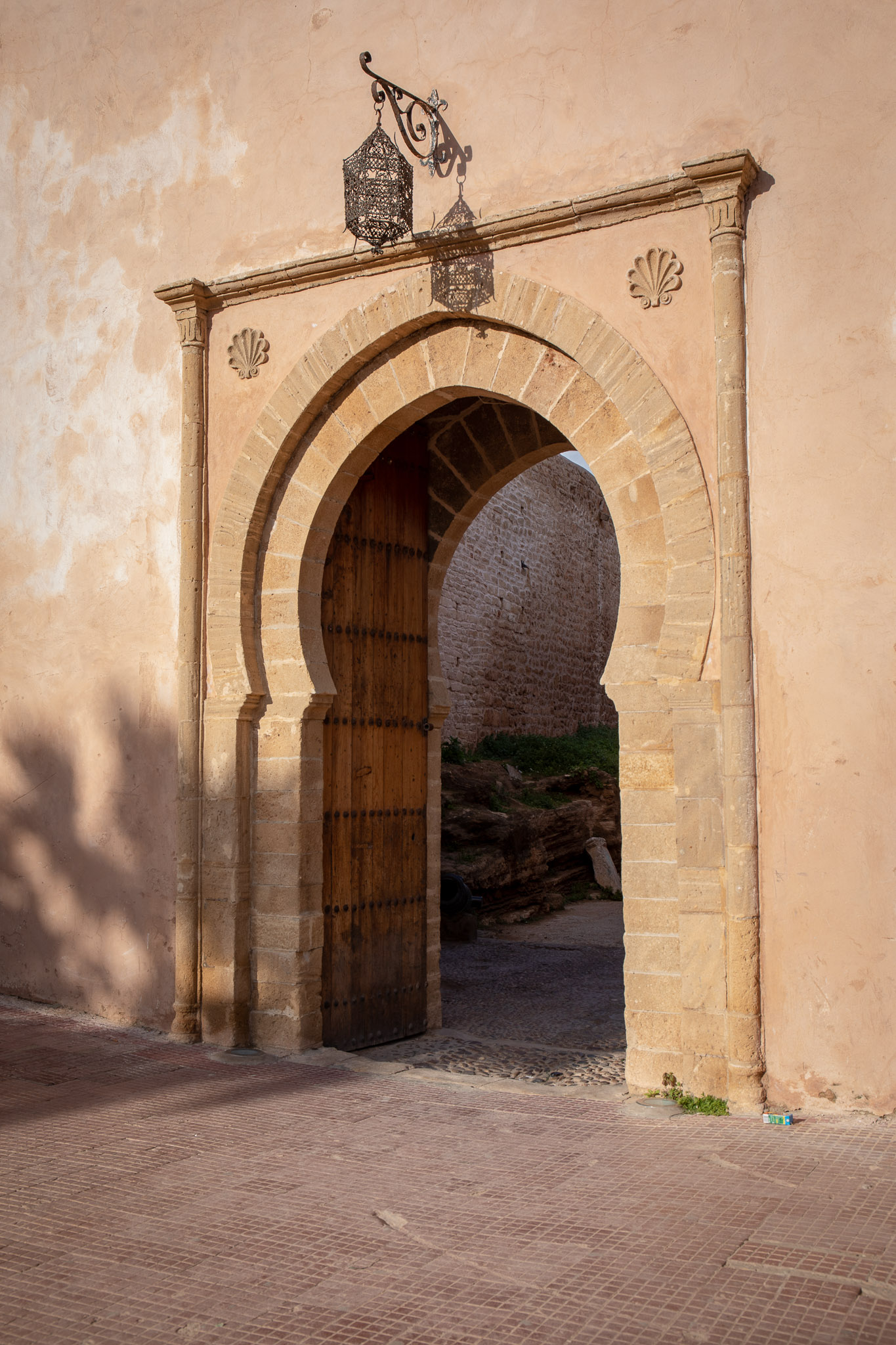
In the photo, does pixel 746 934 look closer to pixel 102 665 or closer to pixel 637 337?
pixel 637 337

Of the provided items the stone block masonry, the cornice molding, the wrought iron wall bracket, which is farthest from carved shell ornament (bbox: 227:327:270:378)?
the stone block masonry

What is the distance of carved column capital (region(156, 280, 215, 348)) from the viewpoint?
6555 millimetres

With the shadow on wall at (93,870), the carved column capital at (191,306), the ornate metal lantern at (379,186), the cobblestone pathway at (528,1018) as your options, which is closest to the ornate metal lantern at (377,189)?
the ornate metal lantern at (379,186)

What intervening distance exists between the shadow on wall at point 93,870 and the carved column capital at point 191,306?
2232 mm

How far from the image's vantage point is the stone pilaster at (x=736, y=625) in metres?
4.76

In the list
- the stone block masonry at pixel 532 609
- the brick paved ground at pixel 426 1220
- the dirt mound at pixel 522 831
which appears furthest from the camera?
the stone block masonry at pixel 532 609

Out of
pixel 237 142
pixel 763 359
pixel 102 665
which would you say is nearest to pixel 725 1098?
pixel 763 359

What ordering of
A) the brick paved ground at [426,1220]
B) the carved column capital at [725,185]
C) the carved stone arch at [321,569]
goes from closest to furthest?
the brick paved ground at [426,1220], the carved column capital at [725,185], the carved stone arch at [321,569]

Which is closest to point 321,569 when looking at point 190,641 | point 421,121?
point 190,641

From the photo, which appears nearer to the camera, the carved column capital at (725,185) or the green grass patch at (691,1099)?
the green grass patch at (691,1099)

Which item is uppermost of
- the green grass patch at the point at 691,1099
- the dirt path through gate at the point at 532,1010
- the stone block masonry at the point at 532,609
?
the stone block masonry at the point at 532,609

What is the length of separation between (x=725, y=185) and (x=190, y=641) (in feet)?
12.0

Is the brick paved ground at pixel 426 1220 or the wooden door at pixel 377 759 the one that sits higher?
the wooden door at pixel 377 759

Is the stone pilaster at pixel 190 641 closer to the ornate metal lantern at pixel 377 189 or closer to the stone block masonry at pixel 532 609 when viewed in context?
the ornate metal lantern at pixel 377 189
